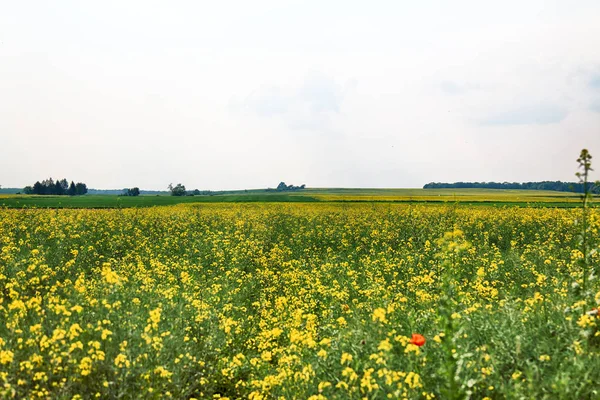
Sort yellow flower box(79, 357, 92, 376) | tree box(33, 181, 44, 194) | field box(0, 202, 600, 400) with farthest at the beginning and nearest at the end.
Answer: tree box(33, 181, 44, 194) < yellow flower box(79, 357, 92, 376) < field box(0, 202, 600, 400)

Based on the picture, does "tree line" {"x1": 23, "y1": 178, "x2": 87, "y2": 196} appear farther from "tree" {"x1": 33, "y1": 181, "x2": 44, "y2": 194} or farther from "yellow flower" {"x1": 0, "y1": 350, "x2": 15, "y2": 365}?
"yellow flower" {"x1": 0, "y1": 350, "x2": 15, "y2": 365}

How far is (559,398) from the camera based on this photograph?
154 inches

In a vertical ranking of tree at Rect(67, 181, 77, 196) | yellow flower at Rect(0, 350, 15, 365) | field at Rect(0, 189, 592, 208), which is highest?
tree at Rect(67, 181, 77, 196)

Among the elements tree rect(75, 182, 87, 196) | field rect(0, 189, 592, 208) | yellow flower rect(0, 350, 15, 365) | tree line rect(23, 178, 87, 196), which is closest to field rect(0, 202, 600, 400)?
yellow flower rect(0, 350, 15, 365)

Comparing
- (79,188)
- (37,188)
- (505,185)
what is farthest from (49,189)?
(505,185)

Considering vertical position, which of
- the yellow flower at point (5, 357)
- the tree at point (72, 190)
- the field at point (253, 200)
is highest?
the tree at point (72, 190)

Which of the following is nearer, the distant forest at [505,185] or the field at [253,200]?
the field at [253,200]

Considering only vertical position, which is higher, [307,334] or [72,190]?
[72,190]

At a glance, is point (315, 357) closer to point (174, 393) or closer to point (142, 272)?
point (174, 393)

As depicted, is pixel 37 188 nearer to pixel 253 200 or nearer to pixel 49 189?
pixel 49 189

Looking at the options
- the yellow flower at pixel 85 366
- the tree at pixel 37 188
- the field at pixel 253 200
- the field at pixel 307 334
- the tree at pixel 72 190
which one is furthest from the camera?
the tree at pixel 72 190

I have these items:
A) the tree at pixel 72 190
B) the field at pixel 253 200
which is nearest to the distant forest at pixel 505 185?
the field at pixel 253 200

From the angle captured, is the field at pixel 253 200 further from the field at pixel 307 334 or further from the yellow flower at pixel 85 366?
the yellow flower at pixel 85 366

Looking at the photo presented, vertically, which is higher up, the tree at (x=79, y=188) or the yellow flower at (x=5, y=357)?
the tree at (x=79, y=188)
